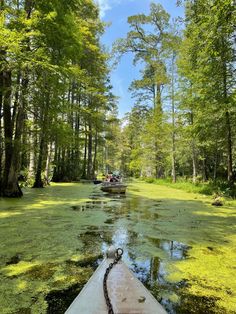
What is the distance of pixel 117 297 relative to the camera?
2242 millimetres

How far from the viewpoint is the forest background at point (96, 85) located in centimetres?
931

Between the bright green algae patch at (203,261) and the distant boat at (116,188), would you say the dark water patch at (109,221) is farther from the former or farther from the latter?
the distant boat at (116,188)

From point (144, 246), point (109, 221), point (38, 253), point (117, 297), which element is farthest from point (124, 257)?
point (109, 221)

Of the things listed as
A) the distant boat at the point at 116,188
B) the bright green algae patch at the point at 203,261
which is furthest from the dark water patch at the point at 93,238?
the distant boat at the point at 116,188

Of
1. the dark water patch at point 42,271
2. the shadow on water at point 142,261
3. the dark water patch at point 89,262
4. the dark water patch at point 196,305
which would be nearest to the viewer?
the dark water patch at point 196,305

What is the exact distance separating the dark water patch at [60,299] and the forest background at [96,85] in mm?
5814

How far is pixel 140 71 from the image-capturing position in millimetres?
28531

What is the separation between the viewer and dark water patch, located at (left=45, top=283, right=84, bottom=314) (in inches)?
114

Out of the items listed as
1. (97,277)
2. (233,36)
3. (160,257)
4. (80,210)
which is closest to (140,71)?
(233,36)

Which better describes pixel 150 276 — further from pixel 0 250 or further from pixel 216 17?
pixel 216 17

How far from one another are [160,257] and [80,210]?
471 centimetres

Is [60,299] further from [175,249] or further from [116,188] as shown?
[116,188]

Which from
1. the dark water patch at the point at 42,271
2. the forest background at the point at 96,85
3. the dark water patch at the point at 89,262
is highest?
the forest background at the point at 96,85

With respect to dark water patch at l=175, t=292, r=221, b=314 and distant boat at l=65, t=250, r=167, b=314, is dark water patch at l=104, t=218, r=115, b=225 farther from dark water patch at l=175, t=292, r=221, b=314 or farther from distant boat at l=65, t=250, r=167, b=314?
distant boat at l=65, t=250, r=167, b=314
